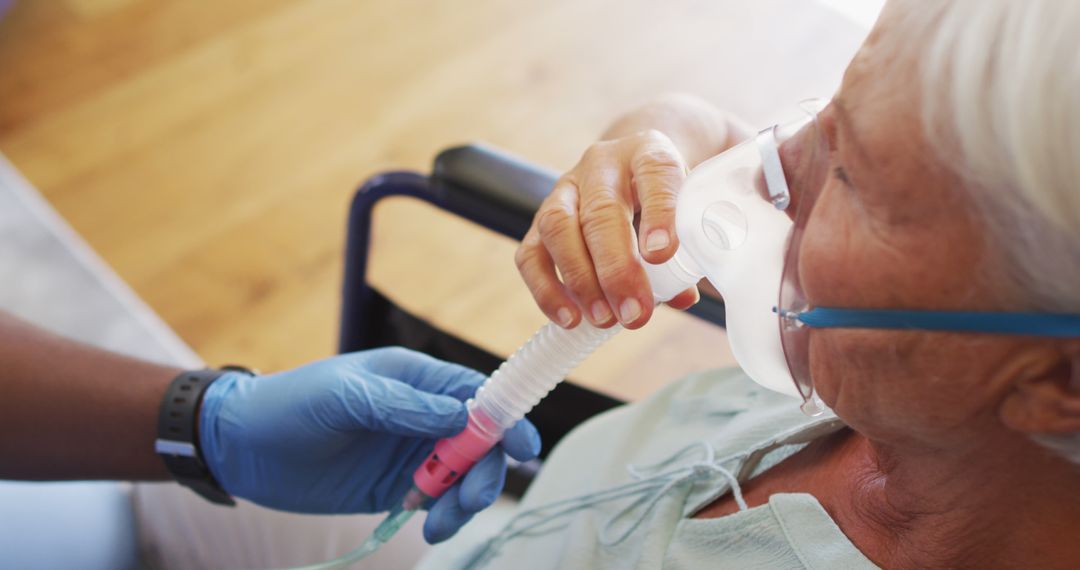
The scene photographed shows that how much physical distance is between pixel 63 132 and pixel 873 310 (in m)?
2.34

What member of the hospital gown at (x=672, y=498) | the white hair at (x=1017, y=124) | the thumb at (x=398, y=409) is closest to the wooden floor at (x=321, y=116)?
the hospital gown at (x=672, y=498)

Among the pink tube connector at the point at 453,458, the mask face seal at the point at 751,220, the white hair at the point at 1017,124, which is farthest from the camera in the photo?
the pink tube connector at the point at 453,458

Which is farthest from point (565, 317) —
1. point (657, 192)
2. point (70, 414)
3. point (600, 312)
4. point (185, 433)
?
point (70, 414)

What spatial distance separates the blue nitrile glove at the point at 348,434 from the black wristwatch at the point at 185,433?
1 cm

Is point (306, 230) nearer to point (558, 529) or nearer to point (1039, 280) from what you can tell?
point (558, 529)

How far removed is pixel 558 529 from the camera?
1.08 meters

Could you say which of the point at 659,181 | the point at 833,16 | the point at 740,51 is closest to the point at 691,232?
the point at 659,181

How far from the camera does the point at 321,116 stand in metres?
Answer: 2.52

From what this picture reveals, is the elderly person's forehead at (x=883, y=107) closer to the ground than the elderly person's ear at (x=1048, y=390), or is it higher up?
higher up

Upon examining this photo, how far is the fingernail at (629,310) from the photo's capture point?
798 mm

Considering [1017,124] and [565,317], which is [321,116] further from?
[1017,124]

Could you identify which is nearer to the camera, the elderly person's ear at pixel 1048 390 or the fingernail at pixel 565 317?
the elderly person's ear at pixel 1048 390

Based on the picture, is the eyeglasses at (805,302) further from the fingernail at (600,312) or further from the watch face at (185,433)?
the watch face at (185,433)

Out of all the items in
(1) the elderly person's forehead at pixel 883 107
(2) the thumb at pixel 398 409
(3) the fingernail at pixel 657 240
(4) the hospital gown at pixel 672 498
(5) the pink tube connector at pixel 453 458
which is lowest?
(4) the hospital gown at pixel 672 498
